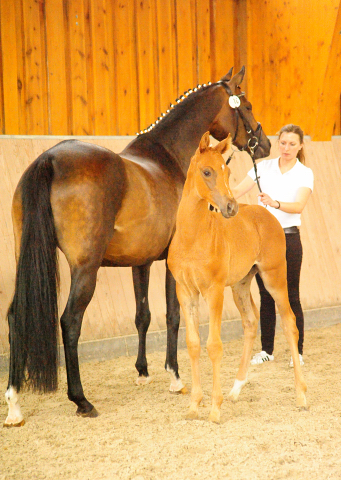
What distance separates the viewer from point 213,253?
2.54 m

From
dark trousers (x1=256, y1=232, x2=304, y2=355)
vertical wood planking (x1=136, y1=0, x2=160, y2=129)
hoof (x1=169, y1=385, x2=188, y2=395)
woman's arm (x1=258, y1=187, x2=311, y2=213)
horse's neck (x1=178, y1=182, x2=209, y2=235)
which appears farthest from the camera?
vertical wood planking (x1=136, y1=0, x2=160, y2=129)

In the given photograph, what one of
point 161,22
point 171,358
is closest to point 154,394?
point 171,358

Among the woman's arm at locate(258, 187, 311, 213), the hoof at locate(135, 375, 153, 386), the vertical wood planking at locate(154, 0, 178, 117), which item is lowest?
the hoof at locate(135, 375, 153, 386)

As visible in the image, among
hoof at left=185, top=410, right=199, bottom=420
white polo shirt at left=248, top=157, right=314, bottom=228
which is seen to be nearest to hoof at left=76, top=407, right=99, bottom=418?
hoof at left=185, top=410, right=199, bottom=420

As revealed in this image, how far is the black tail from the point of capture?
2617 millimetres

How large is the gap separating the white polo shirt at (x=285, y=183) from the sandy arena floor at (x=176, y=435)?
3.59ft

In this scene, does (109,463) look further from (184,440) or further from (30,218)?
(30,218)

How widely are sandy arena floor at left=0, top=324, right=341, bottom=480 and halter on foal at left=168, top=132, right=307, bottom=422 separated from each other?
19cm

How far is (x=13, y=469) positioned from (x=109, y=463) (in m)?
0.41

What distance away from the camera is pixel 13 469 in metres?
2.16

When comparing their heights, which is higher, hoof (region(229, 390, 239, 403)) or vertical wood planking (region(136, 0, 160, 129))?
vertical wood planking (region(136, 0, 160, 129))

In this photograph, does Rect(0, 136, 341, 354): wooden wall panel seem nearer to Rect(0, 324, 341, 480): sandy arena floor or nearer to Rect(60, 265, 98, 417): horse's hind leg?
Rect(0, 324, 341, 480): sandy arena floor

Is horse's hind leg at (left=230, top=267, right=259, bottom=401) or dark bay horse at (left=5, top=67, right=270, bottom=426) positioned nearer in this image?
dark bay horse at (left=5, top=67, right=270, bottom=426)

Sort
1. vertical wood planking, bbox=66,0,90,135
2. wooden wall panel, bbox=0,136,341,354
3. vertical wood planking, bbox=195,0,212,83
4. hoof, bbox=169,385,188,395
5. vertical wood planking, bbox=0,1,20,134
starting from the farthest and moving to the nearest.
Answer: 1. vertical wood planking, bbox=195,0,212,83
2. vertical wood planking, bbox=66,0,90,135
3. vertical wood planking, bbox=0,1,20,134
4. wooden wall panel, bbox=0,136,341,354
5. hoof, bbox=169,385,188,395
